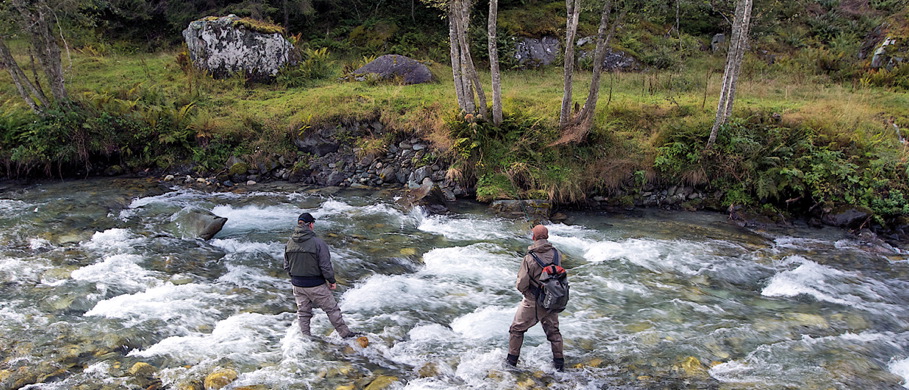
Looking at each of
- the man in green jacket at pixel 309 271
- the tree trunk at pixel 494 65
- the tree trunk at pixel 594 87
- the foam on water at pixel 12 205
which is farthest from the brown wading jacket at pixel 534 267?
the foam on water at pixel 12 205

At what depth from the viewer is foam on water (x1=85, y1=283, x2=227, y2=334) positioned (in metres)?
7.93

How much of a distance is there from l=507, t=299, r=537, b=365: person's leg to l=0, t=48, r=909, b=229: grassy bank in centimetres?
809

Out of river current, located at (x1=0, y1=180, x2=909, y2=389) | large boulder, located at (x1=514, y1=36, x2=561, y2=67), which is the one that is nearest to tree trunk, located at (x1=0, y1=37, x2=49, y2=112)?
river current, located at (x1=0, y1=180, x2=909, y2=389)

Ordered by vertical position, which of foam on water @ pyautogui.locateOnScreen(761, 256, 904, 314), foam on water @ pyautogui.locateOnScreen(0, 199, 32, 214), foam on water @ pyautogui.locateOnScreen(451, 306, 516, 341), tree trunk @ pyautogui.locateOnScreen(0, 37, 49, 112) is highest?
tree trunk @ pyautogui.locateOnScreen(0, 37, 49, 112)

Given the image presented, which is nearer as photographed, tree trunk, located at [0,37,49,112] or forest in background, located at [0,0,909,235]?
forest in background, located at [0,0,909,235]

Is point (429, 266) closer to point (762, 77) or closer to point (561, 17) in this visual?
point (762, 77)

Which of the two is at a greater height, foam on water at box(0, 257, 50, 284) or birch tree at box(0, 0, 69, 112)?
birch tree at box(0, 0, 69, 112)

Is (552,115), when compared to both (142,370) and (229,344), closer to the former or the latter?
(229,344)

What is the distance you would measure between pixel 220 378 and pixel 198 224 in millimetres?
6560

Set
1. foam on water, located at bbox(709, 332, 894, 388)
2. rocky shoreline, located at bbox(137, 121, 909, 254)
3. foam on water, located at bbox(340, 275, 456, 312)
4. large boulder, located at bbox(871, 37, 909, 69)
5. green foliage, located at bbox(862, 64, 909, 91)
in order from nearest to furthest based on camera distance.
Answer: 1. foam on water, located at bbox(709, 332, 894, 388)
2. foam on water, located at bbox(340, 275, 456, 312)
3. rocky shoreline, located at bbox(137, 121, 909, 254)
4. green foliage, located at bbox(862, 64, 909, 91)
5. large boulder, located at bbox(871, 37, 909, 69)

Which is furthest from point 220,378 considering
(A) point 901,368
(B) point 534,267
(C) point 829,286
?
(C) point 829,286

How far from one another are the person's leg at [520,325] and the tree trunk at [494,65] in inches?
391

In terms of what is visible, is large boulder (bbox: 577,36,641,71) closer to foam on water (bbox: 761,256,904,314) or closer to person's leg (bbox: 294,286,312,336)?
foam on water (bbox: 761,256,904,314)

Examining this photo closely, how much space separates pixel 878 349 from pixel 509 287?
576cm
